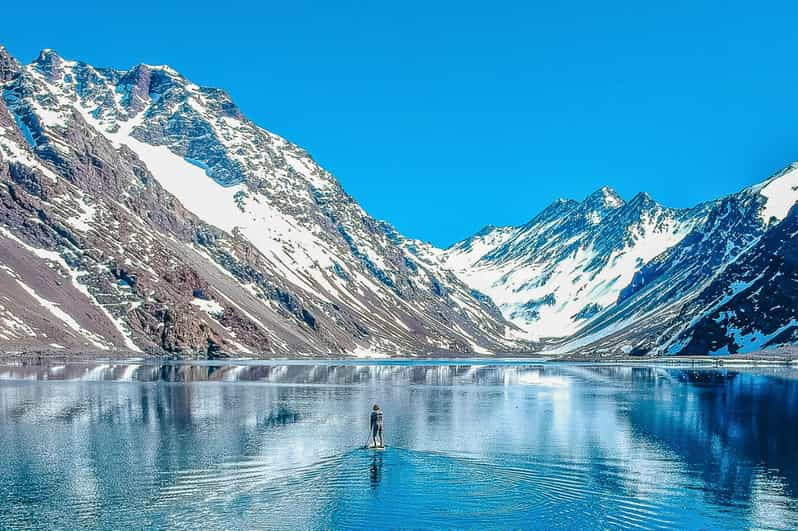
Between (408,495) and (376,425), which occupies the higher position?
(376,425)

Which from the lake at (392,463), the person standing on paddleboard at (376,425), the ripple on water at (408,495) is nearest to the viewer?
the ripple on water at (408,495)

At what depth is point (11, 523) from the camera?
39.3 metres

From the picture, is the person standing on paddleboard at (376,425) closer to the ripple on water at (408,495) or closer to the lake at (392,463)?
the lake at (392,463)

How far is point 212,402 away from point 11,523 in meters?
58.0

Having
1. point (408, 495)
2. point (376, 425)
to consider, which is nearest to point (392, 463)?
point (376, 425)

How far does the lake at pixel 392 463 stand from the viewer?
41.9 meters

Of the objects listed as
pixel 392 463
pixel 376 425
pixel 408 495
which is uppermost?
pixel 376 425

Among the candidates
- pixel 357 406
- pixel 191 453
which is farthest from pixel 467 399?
pixel 191 453

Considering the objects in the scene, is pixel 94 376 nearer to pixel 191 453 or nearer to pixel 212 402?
pixel 212 402

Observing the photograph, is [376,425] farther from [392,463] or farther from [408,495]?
[408,495]

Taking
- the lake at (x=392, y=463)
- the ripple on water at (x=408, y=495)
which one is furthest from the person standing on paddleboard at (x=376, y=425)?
the ripple on water at (x=408, y=495)

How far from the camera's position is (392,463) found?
55.4m

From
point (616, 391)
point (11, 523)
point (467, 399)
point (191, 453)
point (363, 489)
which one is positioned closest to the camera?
point (11, 523)

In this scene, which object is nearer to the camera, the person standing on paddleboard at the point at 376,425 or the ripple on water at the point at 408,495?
the ripple on water at the point at 408,495
